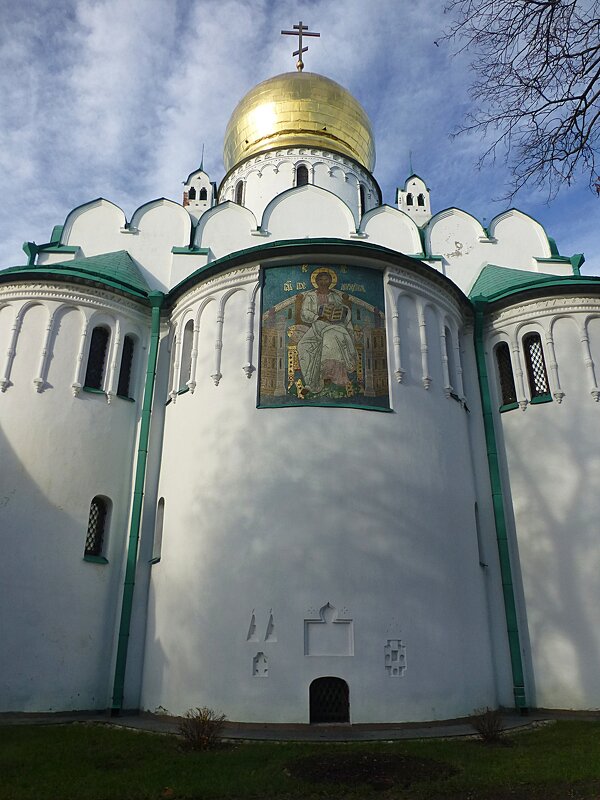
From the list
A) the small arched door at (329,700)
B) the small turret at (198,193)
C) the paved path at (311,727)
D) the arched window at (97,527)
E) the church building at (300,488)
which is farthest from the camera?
the small turret at (198,193)

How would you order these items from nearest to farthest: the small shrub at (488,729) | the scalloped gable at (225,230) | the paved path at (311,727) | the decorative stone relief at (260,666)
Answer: the small shrub at (488,729), the paved path at (311,727), the decorative stone relief at (260,666), the scalloped gable at (225,230)

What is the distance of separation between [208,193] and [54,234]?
415cm

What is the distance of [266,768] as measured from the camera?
5.48 metres

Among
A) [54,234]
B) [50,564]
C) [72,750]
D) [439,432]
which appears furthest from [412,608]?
[54,234]

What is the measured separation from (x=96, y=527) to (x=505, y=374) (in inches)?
280

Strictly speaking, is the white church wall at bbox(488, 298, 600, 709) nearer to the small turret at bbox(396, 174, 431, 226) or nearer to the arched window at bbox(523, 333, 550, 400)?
the arched window at bbox(523, 333, 550, 400)

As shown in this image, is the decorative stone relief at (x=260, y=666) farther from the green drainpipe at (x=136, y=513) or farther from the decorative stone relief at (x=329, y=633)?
the green drainpipe at (x=136, y=513)

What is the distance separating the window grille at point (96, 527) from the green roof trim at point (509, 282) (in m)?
7.06

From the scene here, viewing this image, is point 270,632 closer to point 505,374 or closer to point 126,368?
point 126,368

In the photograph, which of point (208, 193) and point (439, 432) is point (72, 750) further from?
point (208, 193)

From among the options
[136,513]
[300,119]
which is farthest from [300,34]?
[136,513]

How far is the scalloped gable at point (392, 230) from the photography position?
12742 millimetres

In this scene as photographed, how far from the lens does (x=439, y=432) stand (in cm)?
947

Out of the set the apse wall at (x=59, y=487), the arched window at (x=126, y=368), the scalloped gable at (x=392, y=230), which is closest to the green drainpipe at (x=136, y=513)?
the apse wall at (x=59, y=487)
